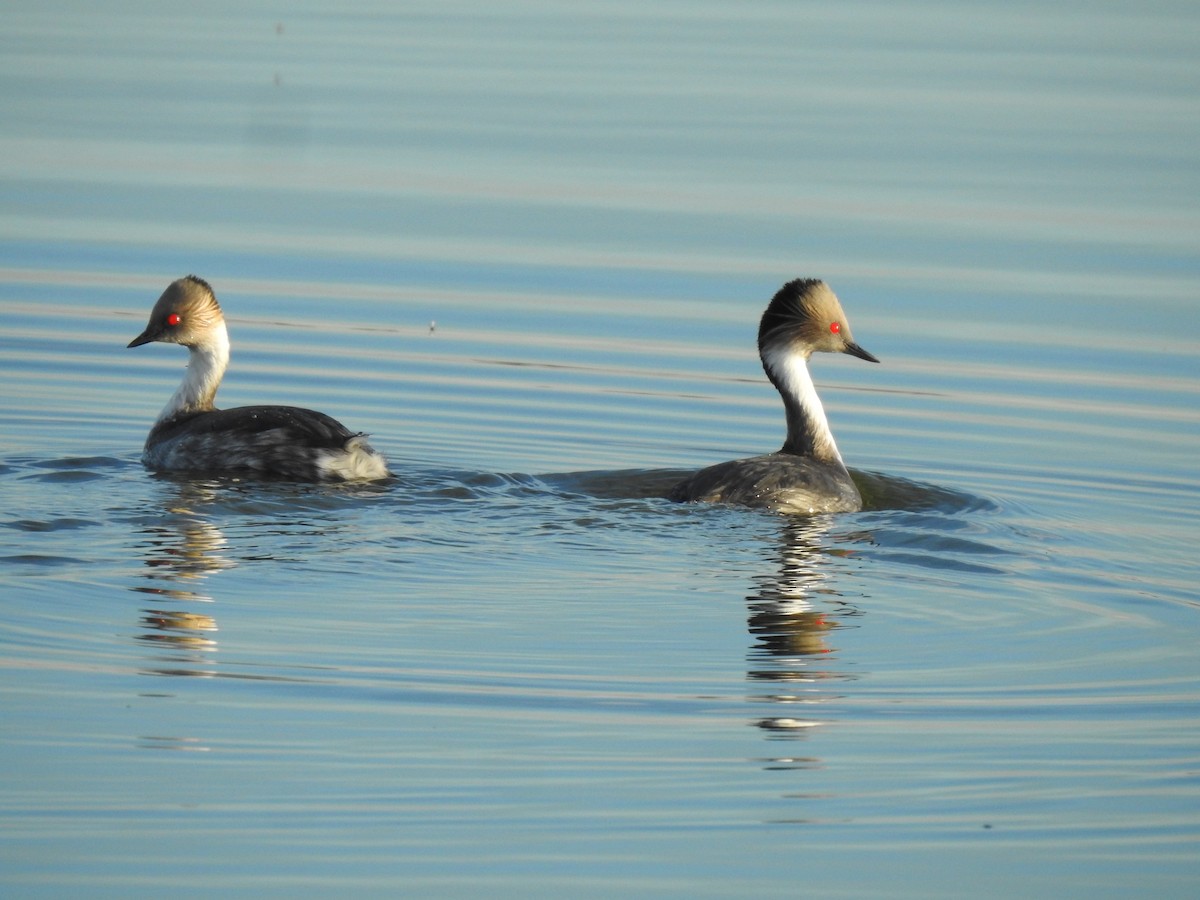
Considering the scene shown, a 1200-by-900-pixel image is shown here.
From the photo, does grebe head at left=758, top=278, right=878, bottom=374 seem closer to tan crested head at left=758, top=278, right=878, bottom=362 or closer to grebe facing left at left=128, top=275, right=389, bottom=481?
tan crested head at left=758, top=278, right=878, bottom=362

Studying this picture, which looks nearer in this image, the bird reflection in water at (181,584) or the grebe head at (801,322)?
the bird reflection in water at (181,584)

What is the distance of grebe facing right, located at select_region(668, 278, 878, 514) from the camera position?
1090cm

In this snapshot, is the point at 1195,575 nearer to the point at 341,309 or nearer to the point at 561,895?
the point at 561,895

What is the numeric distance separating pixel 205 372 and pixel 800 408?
3.52m

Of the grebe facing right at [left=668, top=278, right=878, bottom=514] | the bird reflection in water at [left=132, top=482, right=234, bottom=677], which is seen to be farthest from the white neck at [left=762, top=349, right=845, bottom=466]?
the bird reflection in water at [left=132, top=482, right=234, bottom=677]

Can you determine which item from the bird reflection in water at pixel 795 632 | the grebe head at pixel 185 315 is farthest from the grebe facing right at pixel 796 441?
the grebe head at pixel 185 315

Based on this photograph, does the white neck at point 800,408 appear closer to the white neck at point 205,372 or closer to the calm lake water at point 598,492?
the calm lake water at point 598,492

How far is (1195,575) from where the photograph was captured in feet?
32.2

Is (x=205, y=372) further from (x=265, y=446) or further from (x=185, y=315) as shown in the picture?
(x=265, y=446)

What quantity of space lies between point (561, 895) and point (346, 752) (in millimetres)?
1219

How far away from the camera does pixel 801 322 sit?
12.2 m

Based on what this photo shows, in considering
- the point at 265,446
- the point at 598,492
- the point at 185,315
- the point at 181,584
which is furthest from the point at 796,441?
the point at 181,584

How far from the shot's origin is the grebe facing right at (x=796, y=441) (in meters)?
10.9

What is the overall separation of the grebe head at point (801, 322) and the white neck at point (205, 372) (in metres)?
3.21
